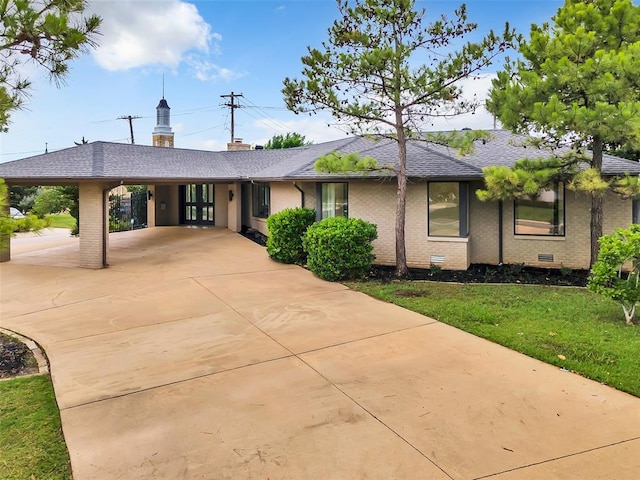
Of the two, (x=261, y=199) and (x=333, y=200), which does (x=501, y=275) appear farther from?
(x=261, y=199)

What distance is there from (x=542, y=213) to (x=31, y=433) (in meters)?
11.7

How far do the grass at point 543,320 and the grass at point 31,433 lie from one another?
526 centimetres

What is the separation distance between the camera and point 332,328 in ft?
21.9

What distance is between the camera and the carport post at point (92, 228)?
1220 cm

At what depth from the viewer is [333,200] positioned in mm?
13086

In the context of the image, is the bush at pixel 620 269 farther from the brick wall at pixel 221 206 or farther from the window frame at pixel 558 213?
the brick wall at pixel 221 206

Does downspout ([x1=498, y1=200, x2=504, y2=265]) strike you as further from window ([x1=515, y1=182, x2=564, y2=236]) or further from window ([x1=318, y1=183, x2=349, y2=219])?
window ([x1=318, y1=183, x2=349, y2=219])

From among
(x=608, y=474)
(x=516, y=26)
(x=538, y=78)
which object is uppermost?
(x=516, y=26)

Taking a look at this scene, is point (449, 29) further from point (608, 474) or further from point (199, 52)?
point (199, 52)

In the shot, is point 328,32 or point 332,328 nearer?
point 332,328

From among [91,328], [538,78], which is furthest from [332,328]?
[538,78]

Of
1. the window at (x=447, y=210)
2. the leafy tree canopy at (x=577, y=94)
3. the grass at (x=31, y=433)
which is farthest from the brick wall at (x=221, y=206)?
the grass at (x=31, y=433)

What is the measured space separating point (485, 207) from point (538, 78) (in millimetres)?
3824

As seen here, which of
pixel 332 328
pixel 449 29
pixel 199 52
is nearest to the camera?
pixel 332 328
